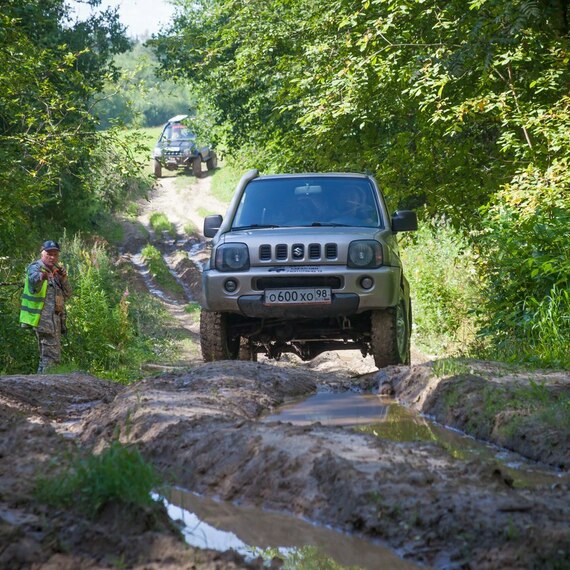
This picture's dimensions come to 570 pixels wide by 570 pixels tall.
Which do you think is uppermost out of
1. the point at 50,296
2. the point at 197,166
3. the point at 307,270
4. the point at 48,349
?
the point at 197,166

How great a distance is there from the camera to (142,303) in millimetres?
19750

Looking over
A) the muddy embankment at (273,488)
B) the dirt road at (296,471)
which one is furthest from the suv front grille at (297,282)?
the muddy embankment at (273,488)

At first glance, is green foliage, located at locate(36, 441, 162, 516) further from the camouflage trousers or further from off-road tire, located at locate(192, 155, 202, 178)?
off-road tire, located at locate(192, 155, 202, 178)

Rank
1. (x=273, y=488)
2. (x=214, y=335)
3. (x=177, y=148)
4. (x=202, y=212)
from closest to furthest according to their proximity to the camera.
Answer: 1. (x=273, y=488)
2. (x=214, y=335)
3. (x=202, y=212)
4. (x=177, y=148)

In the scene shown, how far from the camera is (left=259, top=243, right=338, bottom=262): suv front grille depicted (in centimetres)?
919

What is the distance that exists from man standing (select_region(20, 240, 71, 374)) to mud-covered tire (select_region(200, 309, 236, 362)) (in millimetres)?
2399

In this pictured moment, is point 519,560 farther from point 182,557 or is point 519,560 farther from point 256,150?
point 256,150

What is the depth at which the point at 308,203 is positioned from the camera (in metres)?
10.1

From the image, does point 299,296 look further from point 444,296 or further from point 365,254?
point 444,296

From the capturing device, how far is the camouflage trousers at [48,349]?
1145 centimetres

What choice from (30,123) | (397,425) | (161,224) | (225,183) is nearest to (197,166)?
(225,183)

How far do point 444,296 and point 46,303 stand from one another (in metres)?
6.05

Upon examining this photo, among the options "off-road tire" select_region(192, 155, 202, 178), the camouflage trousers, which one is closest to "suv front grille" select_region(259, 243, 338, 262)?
the camouflage trousers

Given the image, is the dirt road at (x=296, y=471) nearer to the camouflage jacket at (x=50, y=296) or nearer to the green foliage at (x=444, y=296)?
the camouflage jacket at (x=50, y=296)
